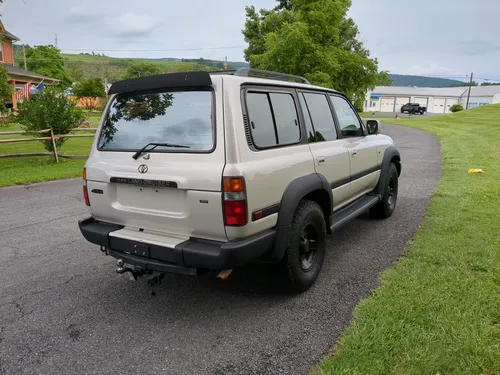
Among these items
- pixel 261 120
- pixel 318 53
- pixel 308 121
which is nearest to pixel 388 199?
pixel 308 121

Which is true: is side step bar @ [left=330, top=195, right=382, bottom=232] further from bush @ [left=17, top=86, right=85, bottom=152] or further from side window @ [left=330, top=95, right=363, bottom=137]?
bush @ [left=17, top=86, right=85, bottom=152]

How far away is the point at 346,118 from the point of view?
484 centimetres

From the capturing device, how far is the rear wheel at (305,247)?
335 cm

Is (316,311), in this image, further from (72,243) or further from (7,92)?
(7,92)

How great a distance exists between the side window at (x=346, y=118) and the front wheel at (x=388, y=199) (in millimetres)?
1036

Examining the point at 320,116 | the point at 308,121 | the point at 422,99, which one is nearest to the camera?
the point at 308,121

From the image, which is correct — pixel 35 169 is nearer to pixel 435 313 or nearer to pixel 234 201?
pixel 234 201

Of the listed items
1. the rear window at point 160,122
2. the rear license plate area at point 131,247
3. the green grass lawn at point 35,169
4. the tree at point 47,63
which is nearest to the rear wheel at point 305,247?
the rear window at point 160,122

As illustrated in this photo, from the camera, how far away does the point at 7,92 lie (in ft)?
52.4

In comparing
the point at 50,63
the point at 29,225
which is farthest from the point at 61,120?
the point at 50,63

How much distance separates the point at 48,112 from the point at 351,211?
32.4 ft

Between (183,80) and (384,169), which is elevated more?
(183,80)

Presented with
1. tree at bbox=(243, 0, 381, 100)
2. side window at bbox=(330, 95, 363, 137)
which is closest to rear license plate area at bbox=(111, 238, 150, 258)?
side window at bbox=(330, 95, 363, 137)

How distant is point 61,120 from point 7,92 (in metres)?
6.70
